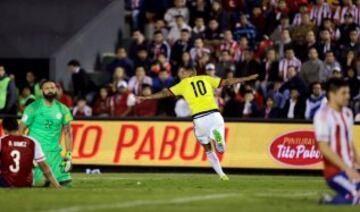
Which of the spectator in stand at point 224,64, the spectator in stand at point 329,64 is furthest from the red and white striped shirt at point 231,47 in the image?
the spectator in stand at point 329,64

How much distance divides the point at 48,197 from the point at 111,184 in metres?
4.54

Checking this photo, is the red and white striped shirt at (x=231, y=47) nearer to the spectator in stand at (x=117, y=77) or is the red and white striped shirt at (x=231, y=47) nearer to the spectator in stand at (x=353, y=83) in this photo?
the spectator in stand at (x=117, y=77)

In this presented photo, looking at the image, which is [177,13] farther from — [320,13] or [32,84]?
[32,84]

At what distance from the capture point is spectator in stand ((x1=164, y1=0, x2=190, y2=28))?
3050cm

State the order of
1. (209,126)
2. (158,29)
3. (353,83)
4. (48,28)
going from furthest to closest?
(48,28) → (158,29) → (353,83) → (209,126)

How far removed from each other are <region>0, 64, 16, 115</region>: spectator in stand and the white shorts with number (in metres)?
7.33

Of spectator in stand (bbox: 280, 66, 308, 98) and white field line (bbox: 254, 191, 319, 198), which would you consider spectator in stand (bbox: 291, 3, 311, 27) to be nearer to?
spectator in stand (bbox: 280, 66, 308, 98)

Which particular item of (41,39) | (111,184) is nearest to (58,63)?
(41,39)

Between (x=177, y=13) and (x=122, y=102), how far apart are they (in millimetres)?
3939

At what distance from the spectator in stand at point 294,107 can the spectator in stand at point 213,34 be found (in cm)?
328

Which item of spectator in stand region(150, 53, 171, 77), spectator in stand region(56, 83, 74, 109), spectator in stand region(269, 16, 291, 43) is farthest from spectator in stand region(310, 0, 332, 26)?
spectator in stand region(56, 83, 74, 109)

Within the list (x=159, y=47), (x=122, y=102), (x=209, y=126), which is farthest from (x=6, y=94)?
(x=209, y=126)

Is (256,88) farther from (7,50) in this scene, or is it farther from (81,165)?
(7,50)

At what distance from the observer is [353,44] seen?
2800 cm
